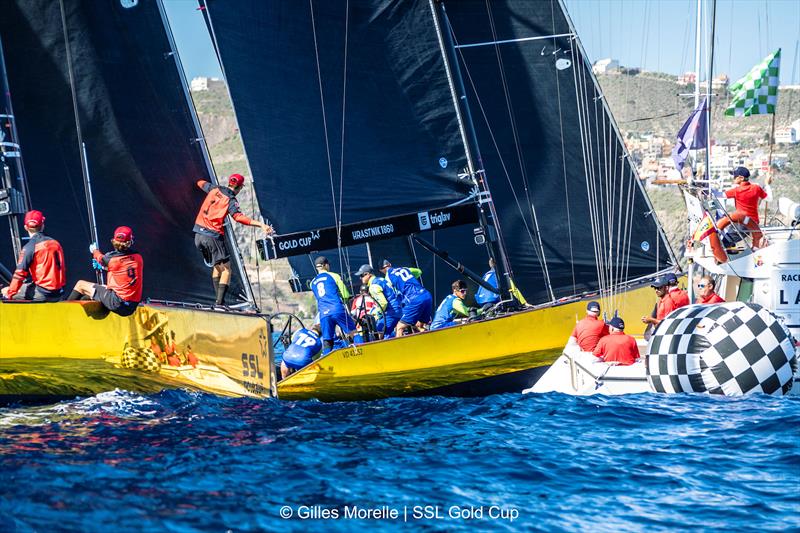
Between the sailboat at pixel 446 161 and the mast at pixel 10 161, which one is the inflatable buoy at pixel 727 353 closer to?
the sailboat at pixel 446 161

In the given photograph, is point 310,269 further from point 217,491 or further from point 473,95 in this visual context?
point 217,491

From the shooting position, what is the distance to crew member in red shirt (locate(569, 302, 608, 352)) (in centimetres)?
1222

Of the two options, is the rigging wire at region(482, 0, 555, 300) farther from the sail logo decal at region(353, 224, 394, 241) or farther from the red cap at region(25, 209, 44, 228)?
the red cap at region(25, 209, 44, 228)

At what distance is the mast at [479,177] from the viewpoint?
14133mm

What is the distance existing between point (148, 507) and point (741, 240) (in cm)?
949

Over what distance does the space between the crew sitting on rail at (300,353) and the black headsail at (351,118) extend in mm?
2049

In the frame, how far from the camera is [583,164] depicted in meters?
16.1

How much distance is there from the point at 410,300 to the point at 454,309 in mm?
700

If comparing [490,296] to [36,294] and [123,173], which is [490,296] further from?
[36,294]

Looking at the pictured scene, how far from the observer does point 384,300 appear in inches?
540

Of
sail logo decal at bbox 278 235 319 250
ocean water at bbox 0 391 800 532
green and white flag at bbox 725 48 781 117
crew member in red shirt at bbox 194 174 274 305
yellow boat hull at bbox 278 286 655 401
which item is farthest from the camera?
green and white flag at bbox 725 48 781 117

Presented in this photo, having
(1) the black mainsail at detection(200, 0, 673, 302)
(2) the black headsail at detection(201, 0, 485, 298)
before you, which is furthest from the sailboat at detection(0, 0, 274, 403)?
(2) the black headsail at detection(201, 0, 485, 298)

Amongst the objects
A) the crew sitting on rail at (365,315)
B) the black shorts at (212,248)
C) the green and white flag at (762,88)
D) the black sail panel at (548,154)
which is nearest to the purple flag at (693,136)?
the black sail panel at (548,154)

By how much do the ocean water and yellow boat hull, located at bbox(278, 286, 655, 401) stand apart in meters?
0.38
